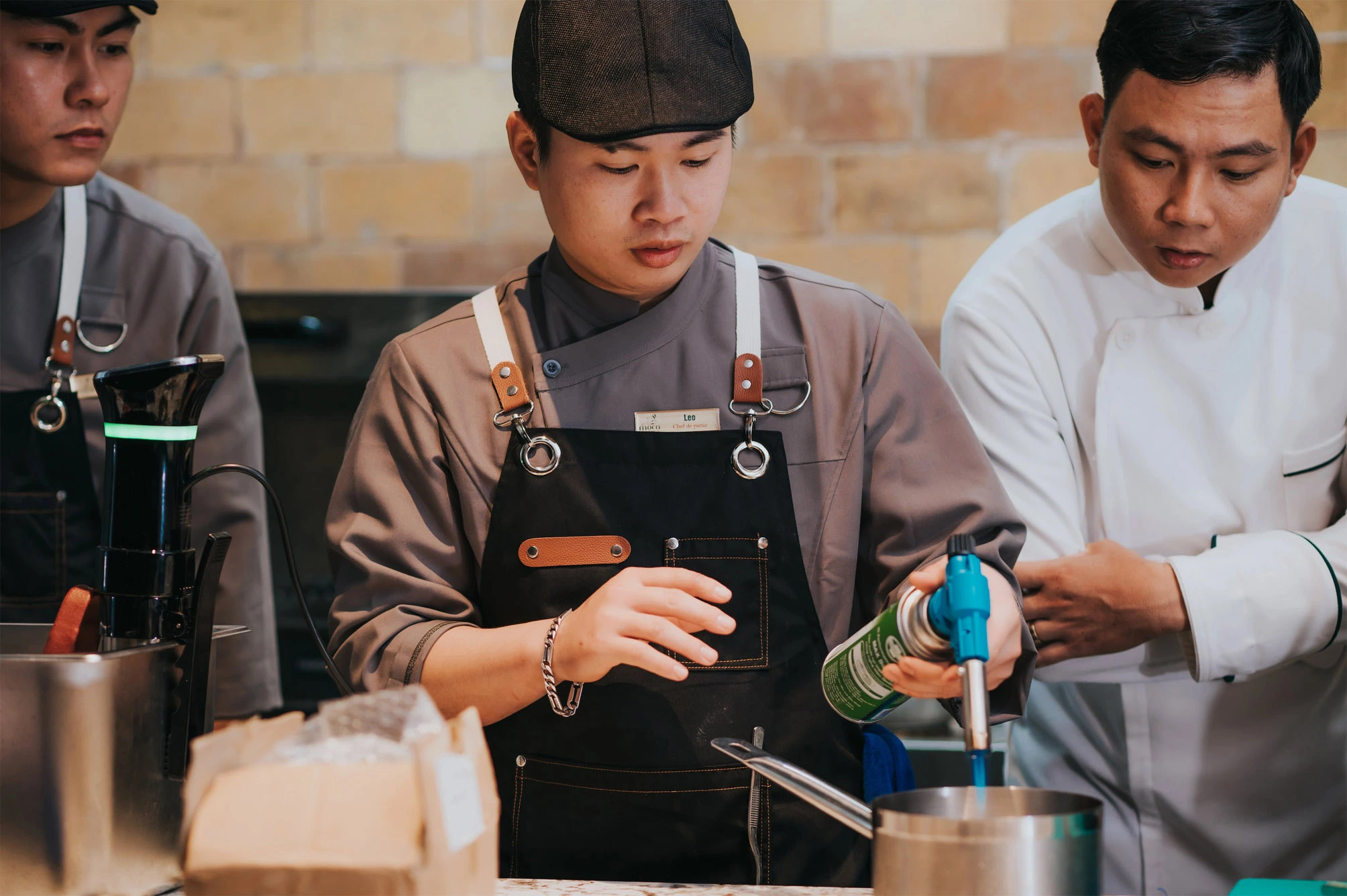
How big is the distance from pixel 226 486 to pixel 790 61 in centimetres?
152

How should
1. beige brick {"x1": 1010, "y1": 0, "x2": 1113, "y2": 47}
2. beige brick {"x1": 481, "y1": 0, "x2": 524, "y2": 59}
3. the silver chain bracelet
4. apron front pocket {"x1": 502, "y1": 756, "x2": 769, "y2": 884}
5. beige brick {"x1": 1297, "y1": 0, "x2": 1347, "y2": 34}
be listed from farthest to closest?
beige brick {"x1": 481, "y1": 0, "x2": 524, "y2": 59} → beige brick {"x1": 1010, "y1": 0, "x2": 1113, "y2": 47} → beige brick {"x1": 1297, "y1": 0, "x2": 1347, "y2": 34} → apron front pocket {"x1": 502, "y1": 756, "x2": 769, "y2": 884} → the silver chain bracelet

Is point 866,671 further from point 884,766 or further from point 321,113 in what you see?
point 321,113

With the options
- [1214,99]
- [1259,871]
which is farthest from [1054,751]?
[1214,99]

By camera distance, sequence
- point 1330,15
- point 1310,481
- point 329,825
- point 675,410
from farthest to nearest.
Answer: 1. point 1330,15
2. point 1310,481
3. point 675,410
4. point 329,825

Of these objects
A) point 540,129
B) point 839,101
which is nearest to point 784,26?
point 839,101

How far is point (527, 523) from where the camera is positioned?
1278 mm

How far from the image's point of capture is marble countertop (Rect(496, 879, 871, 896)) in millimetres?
1021

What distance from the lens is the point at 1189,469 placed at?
1.62 m

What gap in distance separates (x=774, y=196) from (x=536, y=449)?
1.54 meters

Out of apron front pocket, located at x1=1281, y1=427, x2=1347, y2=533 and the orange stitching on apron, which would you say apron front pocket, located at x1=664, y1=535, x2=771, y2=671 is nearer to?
the orange stitching on apron

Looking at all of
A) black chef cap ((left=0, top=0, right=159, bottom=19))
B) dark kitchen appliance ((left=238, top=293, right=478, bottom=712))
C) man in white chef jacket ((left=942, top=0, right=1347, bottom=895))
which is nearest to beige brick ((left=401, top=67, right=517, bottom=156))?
dark kitchen appliance ((left=238, top=293, right=478, bottom=712))

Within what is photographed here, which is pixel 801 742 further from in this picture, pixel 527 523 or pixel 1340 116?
pixel 1340 116

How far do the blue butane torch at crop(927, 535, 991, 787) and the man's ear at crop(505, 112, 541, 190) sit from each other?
2.19 ft

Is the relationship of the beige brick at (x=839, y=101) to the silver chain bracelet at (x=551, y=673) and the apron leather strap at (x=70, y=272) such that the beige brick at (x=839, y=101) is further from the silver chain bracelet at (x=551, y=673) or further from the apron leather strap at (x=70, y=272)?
the silver chain bracelet at (x=551, y=673)
